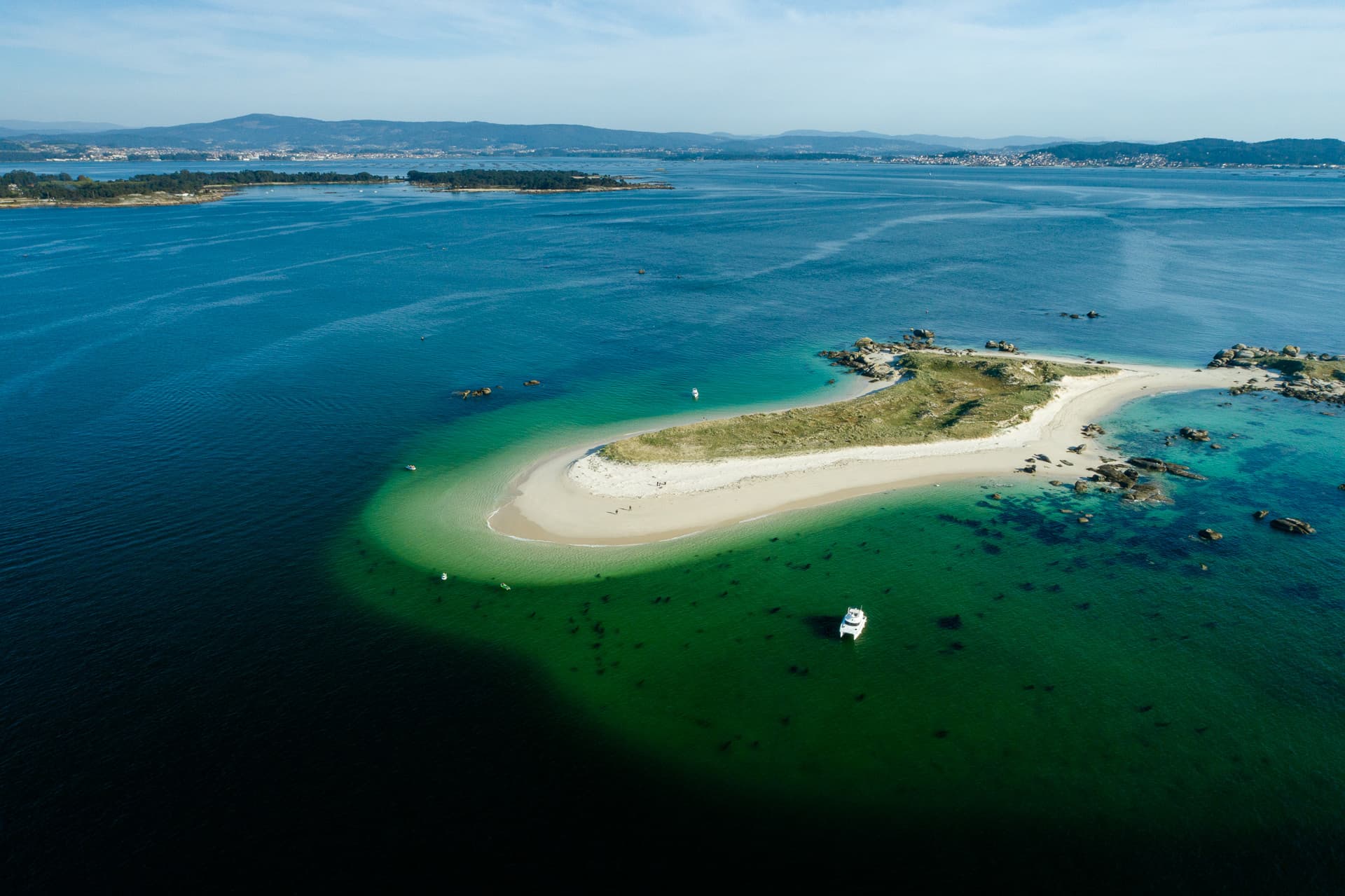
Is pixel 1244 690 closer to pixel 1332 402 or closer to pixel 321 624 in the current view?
pixel 321 624

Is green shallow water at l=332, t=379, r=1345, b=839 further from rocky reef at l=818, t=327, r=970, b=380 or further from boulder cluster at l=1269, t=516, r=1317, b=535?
rocky reef at l=818, t=327, r=970, b=380

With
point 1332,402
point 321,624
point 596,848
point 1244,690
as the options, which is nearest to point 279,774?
point 321,624

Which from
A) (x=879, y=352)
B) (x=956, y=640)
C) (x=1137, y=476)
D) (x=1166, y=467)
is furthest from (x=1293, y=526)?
(x=879, y=352)

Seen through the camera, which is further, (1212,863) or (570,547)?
(570,547)

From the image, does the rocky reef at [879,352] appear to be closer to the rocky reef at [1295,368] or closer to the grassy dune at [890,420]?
the grassy dune at [890,420]

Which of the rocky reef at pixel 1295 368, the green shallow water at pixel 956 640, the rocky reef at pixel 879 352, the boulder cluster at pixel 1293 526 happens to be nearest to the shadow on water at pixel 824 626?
the green shallow water at pixel 956 640

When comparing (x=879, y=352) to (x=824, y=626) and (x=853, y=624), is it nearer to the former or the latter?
(x=824, y=626)
